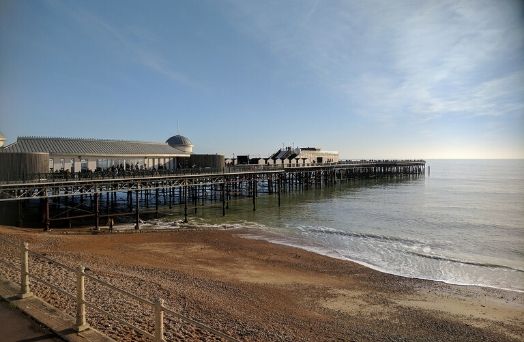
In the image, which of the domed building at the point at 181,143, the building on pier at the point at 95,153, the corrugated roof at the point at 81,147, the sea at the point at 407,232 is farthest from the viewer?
the domed building at the point at 181,143

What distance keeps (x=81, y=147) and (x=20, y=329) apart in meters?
30.5

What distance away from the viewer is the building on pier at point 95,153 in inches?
1226

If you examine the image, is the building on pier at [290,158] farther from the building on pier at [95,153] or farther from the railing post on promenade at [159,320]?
the railing post on promenade at [159,320]

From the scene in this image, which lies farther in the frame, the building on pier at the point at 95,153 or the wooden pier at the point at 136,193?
the building on pier at the point at 95,153

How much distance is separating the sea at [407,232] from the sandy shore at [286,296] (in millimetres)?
2493

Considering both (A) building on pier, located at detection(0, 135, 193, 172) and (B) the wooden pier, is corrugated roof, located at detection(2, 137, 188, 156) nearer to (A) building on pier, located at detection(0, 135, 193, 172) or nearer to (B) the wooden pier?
(A) building on pier, located at detection(0, 135, 193, 172)

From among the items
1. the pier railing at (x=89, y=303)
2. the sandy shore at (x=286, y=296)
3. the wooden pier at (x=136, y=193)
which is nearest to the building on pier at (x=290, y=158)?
the wooden pier at (x=136, y=193)

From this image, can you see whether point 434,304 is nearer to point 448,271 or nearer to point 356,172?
point 448,271

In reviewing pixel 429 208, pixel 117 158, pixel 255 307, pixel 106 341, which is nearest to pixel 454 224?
pixel 429 208

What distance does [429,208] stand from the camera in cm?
4484

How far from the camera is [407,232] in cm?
3003

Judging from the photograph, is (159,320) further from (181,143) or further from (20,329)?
(181,143)

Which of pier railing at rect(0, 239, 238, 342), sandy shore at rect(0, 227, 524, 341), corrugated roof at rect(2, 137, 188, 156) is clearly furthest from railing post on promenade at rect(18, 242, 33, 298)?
corrugated roof at rect(2, 137, 188, 156)

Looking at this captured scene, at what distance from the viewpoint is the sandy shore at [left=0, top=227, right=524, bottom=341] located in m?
11.0
